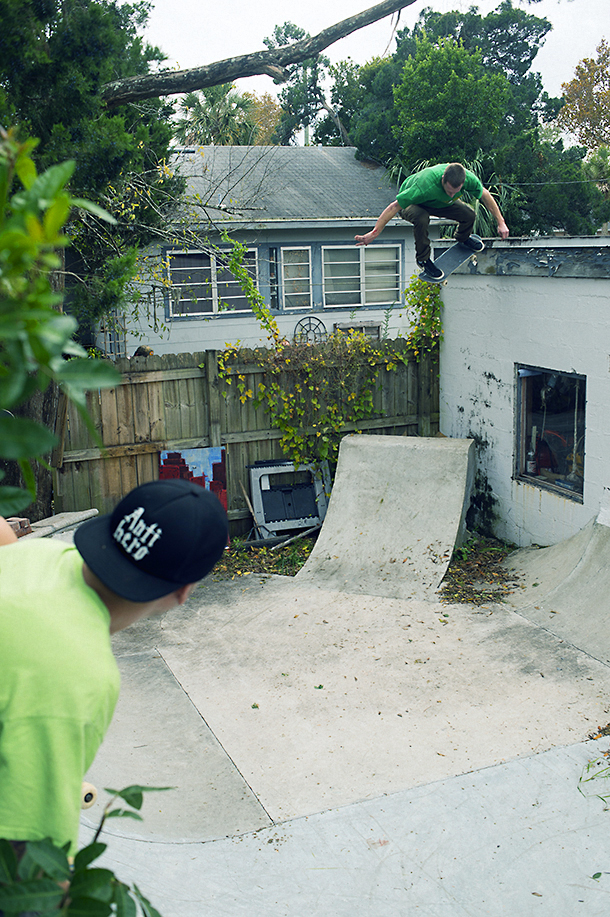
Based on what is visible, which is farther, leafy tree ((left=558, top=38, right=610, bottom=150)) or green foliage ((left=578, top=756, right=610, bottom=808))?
leafy tree ((left=558, top=38, right=610, bottom=150))

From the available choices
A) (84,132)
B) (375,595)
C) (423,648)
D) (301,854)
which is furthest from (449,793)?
(84,132)

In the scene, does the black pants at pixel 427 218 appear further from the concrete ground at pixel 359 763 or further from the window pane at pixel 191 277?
the window pane at pixel 191 277

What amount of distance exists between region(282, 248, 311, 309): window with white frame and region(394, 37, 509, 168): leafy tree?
4888 millimetres

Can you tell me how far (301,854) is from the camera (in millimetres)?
3723

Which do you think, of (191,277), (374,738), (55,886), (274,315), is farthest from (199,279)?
(55,886)

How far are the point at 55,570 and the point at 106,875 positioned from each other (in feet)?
2.09

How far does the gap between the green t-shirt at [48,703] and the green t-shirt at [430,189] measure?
662 centimetres

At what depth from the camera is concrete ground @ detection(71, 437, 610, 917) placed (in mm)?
3521

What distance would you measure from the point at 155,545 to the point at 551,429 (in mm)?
6609

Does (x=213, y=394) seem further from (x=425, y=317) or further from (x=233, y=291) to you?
(x=233, y=291)

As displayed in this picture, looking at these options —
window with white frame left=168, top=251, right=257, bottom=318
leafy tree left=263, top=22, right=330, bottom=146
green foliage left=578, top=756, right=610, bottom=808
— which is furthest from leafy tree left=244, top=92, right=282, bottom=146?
green foliage left=578, top=756, right=610, bottom=808

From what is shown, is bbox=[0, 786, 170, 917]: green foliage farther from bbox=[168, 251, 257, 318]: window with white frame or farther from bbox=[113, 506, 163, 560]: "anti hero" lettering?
bbox=[168, 251, 257, 318]: window with white frame

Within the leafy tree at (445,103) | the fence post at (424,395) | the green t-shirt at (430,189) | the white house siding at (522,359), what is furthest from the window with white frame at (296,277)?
the green t-shirt at (430,189)

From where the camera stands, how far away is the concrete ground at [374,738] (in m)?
3.52
